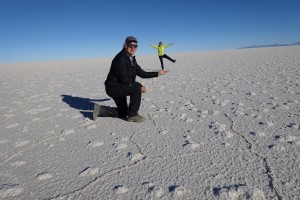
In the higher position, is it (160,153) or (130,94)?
(130,94)

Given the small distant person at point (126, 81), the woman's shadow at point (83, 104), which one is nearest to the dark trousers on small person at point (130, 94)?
the small distant person at point (126, 81)

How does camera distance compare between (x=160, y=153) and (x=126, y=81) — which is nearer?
(x=160, y=153)

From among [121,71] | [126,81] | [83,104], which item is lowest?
[83,104]

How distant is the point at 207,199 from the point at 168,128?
5.97 feet

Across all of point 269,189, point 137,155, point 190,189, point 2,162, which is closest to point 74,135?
point 2,162

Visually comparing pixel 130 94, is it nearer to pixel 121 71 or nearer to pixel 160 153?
pixel 121 71

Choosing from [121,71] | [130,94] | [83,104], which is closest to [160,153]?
[130,94]

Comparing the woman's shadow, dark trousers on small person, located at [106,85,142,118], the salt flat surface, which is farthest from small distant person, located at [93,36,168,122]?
the woman's shadow

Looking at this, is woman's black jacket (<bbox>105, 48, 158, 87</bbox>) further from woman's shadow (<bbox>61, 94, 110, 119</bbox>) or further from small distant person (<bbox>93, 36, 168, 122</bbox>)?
woman's shadow (<bbox>61, 94, 110, 119</bbox>)

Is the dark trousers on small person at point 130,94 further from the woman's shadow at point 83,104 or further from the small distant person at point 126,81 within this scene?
the woman's shadow at point 83,104

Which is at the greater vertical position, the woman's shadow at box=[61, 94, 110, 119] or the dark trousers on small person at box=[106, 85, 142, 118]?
the dark trousers on small person at box=[106, 85, 142, 118]

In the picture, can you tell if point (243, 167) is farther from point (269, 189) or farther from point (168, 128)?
point (168, 128)

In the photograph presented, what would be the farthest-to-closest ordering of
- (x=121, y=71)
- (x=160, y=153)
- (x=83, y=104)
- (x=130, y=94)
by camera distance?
1. (x=83, y=104)
2. (x=130, y=94)
3. (x=121, y=71)
4. (x=160, y=153)

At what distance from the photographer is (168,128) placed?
3.85 metres
